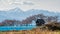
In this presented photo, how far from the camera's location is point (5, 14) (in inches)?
49.3

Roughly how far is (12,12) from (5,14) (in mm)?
68

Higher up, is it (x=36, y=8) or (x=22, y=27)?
(x=36, y=8)

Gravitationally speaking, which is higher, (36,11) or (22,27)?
(36,11)

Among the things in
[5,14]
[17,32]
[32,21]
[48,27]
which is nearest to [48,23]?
[48,27]

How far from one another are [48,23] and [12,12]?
36 centimetres

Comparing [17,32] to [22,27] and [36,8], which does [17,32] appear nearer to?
[22,27]

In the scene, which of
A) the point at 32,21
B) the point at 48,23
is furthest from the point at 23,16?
the point at 48,23

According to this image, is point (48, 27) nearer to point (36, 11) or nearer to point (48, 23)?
point (48, 23)

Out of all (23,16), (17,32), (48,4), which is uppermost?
(48,4)

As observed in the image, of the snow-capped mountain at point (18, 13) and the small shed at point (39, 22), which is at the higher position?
the snow-capped mountain at point (18, 13)

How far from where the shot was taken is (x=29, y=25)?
4.12 ft

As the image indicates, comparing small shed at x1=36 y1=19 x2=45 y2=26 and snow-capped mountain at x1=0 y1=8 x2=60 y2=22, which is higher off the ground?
snow-capped mountain at x1=0 y1=8 x2=60 y2=22

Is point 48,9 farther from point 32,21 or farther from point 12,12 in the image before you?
point 12,12

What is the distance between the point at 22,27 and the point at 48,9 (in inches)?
12.1
